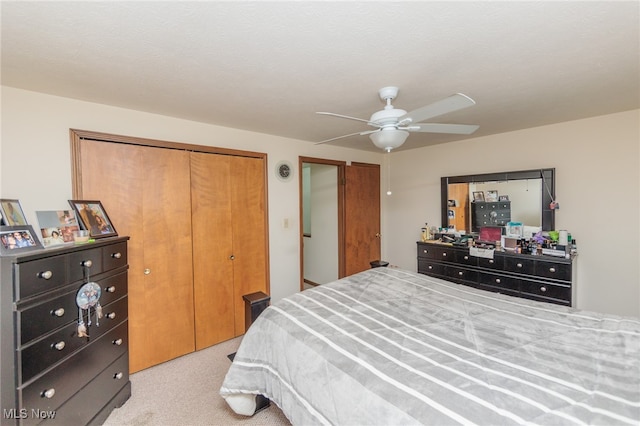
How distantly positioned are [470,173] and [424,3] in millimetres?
3041

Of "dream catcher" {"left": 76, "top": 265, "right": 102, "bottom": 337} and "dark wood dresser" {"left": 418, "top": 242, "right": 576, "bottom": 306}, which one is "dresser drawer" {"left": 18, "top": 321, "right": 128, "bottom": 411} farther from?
"dark wood dresser" {"left": 418, "top": 242, "right": 576, "bottom": 306}

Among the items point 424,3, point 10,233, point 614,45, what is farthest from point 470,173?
point 10,233

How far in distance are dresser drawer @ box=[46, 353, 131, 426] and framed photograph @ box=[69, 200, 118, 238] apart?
3.15 ft

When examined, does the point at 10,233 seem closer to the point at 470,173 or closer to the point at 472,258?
the point at 472,258

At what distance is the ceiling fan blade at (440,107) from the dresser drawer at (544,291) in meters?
2.38

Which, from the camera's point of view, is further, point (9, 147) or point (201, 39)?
point (9, 147)

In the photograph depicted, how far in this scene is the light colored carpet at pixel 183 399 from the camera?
6.07 ft

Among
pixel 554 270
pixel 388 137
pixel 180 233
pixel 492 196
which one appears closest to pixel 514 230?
pixel 492 196

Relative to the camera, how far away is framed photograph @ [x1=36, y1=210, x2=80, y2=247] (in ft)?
5.55

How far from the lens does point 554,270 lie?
2.70 meters

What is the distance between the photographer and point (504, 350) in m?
1.31

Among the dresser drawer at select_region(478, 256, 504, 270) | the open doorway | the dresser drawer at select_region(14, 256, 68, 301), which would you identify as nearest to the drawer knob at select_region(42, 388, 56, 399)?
the dresser drawer at select_region(14, 256, 68, 301)

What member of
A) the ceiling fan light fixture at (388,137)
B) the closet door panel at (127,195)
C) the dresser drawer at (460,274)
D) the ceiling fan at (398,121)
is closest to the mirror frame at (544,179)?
the dresser drawer at (460,274)

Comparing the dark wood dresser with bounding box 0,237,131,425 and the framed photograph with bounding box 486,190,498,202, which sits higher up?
the framed photograph with bounding box 486,190,498,202
